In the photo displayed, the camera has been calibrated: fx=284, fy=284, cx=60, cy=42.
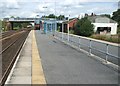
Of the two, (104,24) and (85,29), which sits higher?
(104,24)

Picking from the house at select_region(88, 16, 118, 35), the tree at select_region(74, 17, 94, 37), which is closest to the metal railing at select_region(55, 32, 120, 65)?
the tree at select_region(74, 17, 94, 37)

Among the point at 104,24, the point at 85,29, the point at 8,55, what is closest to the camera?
the point at 8,55

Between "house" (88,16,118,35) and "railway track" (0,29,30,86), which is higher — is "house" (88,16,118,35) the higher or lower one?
the higher one

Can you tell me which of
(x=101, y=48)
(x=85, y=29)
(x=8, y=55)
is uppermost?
(x=85, y=29)

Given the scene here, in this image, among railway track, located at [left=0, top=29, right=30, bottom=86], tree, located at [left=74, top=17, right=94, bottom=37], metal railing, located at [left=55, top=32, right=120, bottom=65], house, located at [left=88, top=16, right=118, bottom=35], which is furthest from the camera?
house, located at [left=88, top=16, right=118, bottom=35]

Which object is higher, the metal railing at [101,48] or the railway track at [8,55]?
the metal railing at [101,48]

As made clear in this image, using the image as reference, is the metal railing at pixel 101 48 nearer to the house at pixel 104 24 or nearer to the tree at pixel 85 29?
the tree at pixel 85 29

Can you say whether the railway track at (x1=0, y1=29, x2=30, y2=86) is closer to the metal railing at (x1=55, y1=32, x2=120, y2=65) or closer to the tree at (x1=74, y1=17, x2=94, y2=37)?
the metal railing at (x1=55, y1=32, x2=120, y2=65)

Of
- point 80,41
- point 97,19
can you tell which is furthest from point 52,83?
point 97,19

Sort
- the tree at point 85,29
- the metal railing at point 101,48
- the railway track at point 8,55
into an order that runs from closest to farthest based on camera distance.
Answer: the railway track at point 8,55 < the metal railing at point 101,48 < the tree at point 85,29

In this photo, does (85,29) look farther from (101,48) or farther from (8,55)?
(8,55)

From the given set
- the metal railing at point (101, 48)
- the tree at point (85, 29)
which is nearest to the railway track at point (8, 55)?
the metal railing at point (101, 48)

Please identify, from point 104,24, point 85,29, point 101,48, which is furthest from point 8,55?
point 104,24

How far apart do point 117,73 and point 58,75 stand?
7.82 feet
